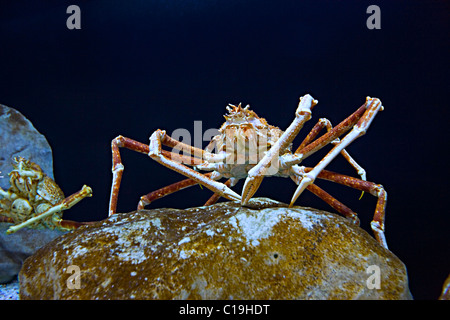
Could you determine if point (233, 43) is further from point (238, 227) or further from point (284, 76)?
point (238, 227)

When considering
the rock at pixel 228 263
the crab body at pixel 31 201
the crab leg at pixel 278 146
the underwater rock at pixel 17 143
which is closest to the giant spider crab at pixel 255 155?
the crab leg at pixel 278 146

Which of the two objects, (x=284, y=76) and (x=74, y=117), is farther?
(x=74, y=117)

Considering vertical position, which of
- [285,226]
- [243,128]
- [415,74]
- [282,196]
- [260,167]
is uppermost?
[415,74]

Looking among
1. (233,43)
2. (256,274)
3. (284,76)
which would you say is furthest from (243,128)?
(233,43)

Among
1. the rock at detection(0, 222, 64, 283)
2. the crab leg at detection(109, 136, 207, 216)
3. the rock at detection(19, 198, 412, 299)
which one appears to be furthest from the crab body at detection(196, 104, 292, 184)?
the rock at detection(0, 222, 64, 283)

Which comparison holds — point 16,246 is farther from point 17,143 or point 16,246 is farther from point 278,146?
point 278,146

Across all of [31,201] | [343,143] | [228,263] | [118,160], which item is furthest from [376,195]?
[31,201]
